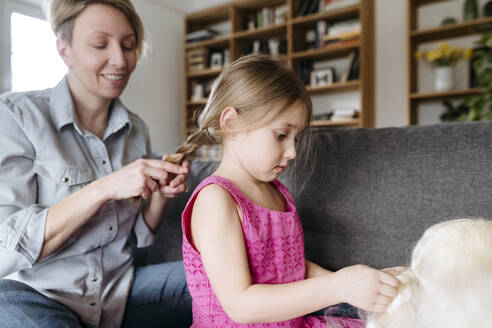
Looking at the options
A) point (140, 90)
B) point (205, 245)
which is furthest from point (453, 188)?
point (140, 90)

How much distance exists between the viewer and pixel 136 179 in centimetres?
89

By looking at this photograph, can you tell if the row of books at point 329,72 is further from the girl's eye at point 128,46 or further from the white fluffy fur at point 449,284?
the white fluffy fur at point 449,284

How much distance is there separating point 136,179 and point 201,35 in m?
4.02

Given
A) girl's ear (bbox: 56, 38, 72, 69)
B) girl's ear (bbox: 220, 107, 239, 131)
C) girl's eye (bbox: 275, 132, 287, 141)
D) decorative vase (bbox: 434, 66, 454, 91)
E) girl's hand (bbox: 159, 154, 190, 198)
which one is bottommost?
girl's hand (bbox: 159, 154, 190, 198)

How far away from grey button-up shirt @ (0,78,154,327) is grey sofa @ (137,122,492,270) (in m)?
0.56

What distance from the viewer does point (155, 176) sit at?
2.97 feet

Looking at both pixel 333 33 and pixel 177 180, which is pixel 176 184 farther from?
pixel 333 33

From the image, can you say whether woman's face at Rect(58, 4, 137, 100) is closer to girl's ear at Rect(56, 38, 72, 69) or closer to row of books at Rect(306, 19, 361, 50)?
girl's ear at Rect(56, 38, 72, 69)

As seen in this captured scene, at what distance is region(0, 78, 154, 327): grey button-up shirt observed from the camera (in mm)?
885

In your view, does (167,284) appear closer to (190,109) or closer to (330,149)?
(330,149)

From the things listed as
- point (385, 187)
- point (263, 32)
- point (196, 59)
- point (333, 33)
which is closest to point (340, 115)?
point (333, 33)

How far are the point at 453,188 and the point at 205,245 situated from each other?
66cm

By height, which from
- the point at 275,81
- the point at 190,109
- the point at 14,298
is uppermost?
the point at 190,109

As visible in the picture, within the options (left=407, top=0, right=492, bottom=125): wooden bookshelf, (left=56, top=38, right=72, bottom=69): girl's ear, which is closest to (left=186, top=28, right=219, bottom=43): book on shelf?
(left=407, top=0, right=492, bottom=125): wooden bookshelf
